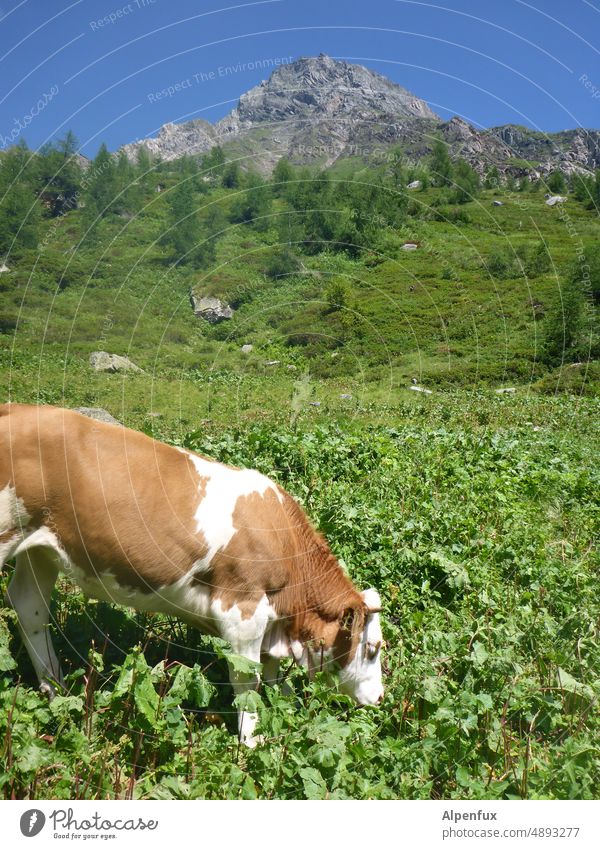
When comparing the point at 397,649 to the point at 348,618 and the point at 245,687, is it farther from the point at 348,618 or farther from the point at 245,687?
the point at 245,687

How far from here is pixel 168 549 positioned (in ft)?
19.5

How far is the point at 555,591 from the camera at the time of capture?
7.25 meters

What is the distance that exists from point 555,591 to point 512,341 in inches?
1582

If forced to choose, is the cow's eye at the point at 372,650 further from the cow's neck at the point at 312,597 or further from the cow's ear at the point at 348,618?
the cow's neck at the point at 312,597

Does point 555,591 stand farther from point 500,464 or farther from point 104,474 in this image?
point 500,464

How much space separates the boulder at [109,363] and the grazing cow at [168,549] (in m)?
29.3

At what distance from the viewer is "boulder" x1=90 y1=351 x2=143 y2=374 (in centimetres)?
3512

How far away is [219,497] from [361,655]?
194cm

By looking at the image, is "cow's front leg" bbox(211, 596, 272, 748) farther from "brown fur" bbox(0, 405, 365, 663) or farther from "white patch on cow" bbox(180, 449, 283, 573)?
"white patch on cow" bbox(180, 449, 283, 573)

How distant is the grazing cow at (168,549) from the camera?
5840mm

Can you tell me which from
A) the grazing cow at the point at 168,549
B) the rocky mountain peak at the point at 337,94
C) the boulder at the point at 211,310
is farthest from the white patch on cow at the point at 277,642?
the boulder at the point at 211,310

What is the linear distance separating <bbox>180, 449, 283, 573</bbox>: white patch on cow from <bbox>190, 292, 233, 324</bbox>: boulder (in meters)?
33.3

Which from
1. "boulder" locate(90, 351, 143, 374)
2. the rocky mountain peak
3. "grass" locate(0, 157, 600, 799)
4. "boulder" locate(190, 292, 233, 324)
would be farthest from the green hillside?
"grass" locate(0, 157, 600, 799)
